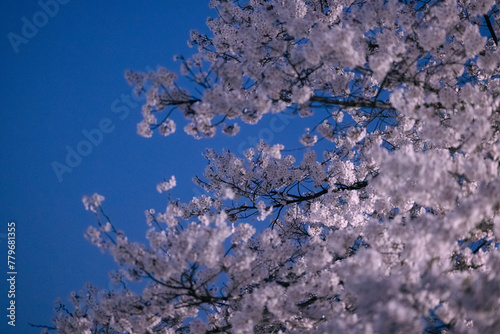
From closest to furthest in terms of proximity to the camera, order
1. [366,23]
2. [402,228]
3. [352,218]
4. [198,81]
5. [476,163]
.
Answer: [476,163], [402,228], [198,81], [366,23], [352,218]

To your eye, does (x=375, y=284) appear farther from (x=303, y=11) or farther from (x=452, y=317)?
(x=303, y=11)

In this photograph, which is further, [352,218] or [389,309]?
[352,218]

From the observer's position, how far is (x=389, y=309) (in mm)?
2980

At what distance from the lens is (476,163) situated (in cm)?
366

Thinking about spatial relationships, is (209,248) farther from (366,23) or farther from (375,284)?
(366,23)

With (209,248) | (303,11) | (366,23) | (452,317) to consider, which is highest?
(303,11)

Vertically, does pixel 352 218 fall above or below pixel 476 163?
above

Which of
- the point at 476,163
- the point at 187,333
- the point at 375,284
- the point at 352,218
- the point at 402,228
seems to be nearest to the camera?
the point at 375,284

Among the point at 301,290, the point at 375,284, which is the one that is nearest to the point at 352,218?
the point at 301,290

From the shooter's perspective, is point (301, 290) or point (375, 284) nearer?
point (375, 284)

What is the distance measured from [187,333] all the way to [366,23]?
5738mm

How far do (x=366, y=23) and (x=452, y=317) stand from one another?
4.11 meters

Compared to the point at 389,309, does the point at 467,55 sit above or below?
above

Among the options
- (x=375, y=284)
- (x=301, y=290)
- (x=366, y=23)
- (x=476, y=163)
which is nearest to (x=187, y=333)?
(x=301, y=290)
